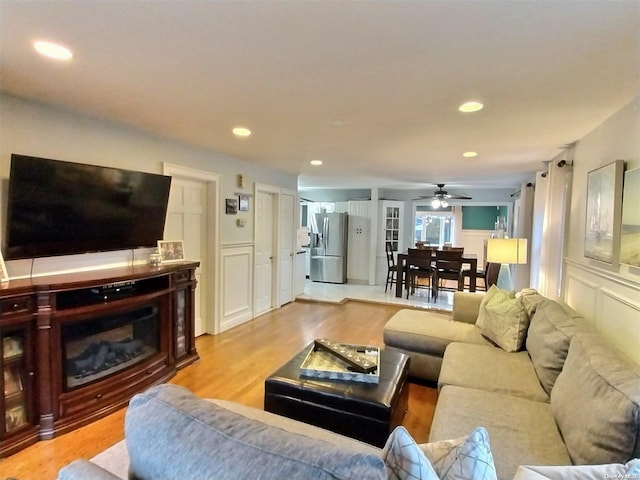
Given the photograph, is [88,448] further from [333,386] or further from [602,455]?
[602,455]

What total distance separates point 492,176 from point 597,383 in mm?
4916

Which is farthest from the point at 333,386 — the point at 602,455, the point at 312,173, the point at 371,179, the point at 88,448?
the point at 371,179

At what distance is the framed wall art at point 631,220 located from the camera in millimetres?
1896

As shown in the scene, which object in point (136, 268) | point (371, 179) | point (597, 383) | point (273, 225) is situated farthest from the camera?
point (371, 179)

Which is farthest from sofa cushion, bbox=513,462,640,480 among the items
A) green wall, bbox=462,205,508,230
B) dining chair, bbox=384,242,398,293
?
green wall, bbox=462,205,508,230

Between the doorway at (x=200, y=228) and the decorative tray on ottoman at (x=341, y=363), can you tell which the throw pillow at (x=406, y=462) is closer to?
the decorative tray on ottoman at (x=341, y=363)

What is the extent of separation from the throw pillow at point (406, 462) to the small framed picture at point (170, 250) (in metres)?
2.98

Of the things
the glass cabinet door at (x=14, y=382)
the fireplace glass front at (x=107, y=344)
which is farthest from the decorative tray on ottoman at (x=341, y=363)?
the glass cabinet door at (x=14, y=382)

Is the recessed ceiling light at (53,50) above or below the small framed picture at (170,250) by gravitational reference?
above

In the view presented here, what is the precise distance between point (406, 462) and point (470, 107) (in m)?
2.27

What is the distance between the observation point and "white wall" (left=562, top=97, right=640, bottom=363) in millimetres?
2010

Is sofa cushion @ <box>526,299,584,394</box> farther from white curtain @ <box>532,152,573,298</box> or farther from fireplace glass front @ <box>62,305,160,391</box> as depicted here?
fireplace glass front @ <box>62,305,160,391</box>

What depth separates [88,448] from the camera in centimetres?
208

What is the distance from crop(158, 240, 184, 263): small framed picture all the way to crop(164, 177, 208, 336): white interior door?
0.56 ft
